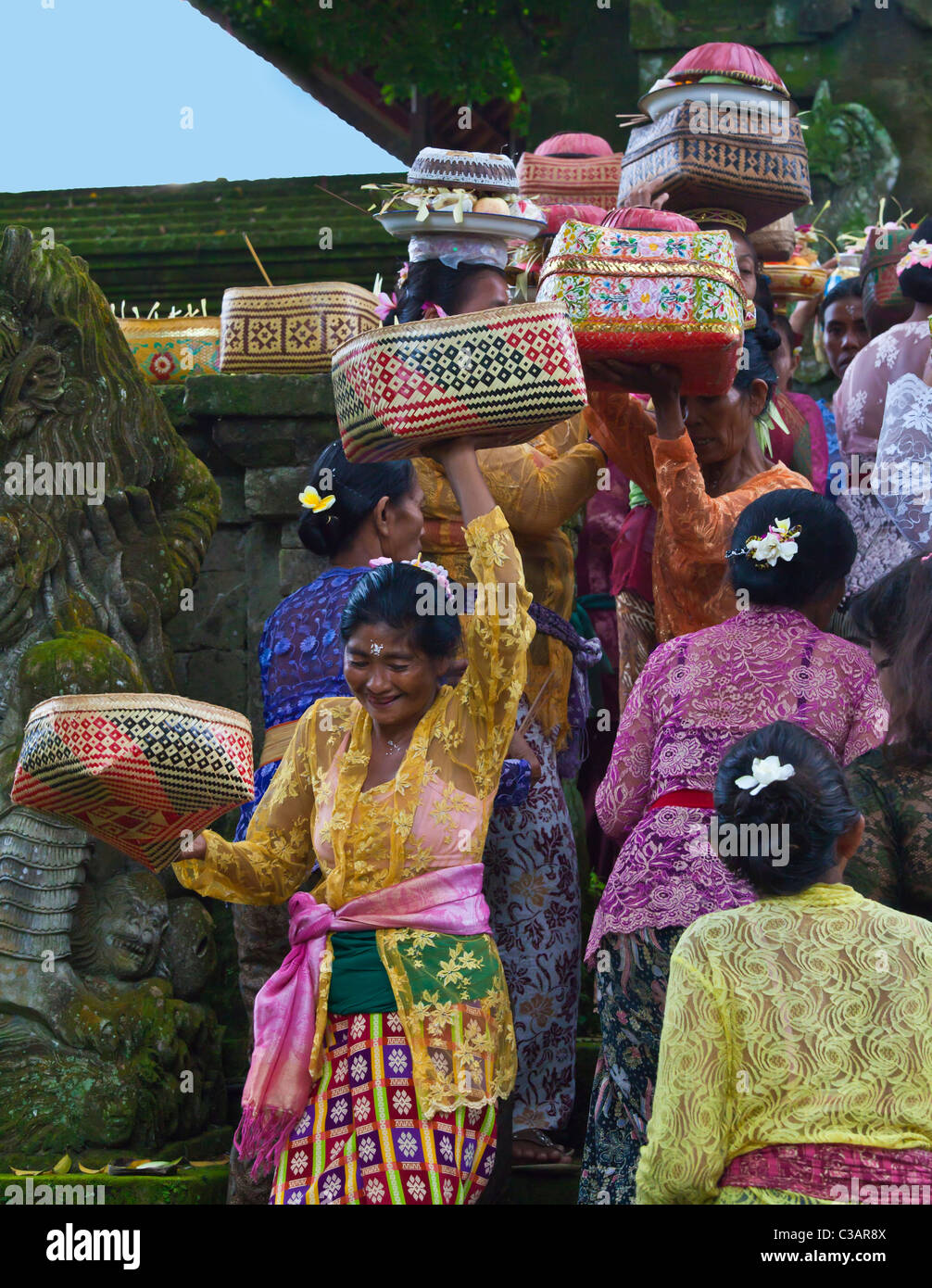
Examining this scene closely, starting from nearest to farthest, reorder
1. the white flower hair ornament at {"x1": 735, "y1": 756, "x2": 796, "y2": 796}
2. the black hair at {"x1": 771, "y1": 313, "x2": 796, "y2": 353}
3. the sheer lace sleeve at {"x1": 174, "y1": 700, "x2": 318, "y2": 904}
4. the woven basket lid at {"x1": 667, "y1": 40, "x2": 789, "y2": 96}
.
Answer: the white flower hair ornament at {"x1": 735, "y1": 756, "x2": 796, "y2": 796} < the sheer lace sleeve at {"x1": 174, "y1": 700, "x2": 318, "y2": 904} < the woven basket lid at {"x1": 667, "y1": 40, "x2": 789, "y2": 96} < the black hair at {"x1": 771, "y1": 313, "x2": 796, "y2": 353}

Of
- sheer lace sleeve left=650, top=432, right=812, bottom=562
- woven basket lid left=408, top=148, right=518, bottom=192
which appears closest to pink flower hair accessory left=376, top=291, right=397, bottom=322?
woven basket lid left=408, top=148, right=518, bottom=192

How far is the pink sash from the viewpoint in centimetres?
333

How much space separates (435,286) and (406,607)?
4.63 ft

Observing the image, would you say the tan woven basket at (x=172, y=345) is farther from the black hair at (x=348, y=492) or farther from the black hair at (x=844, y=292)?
the black hair at (x=348, y=492)

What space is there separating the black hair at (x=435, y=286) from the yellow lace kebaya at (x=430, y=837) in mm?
1236

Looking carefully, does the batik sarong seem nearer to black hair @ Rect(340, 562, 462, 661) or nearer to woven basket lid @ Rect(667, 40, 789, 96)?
black hair @ Rect(340, 562, 462, 661)

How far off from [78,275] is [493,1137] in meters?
2.82

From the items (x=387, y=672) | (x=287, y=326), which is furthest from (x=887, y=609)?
(x=287, y=326)

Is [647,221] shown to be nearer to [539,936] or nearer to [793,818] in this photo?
[539,936]

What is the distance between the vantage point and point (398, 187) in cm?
506

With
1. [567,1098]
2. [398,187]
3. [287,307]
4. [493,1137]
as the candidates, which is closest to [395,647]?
[493,1137]

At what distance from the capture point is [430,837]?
344 centimetres

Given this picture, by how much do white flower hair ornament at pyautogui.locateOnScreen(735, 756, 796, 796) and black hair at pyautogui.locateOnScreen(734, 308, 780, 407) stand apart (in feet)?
6.39

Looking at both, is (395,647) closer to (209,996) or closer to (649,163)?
(209,996)
